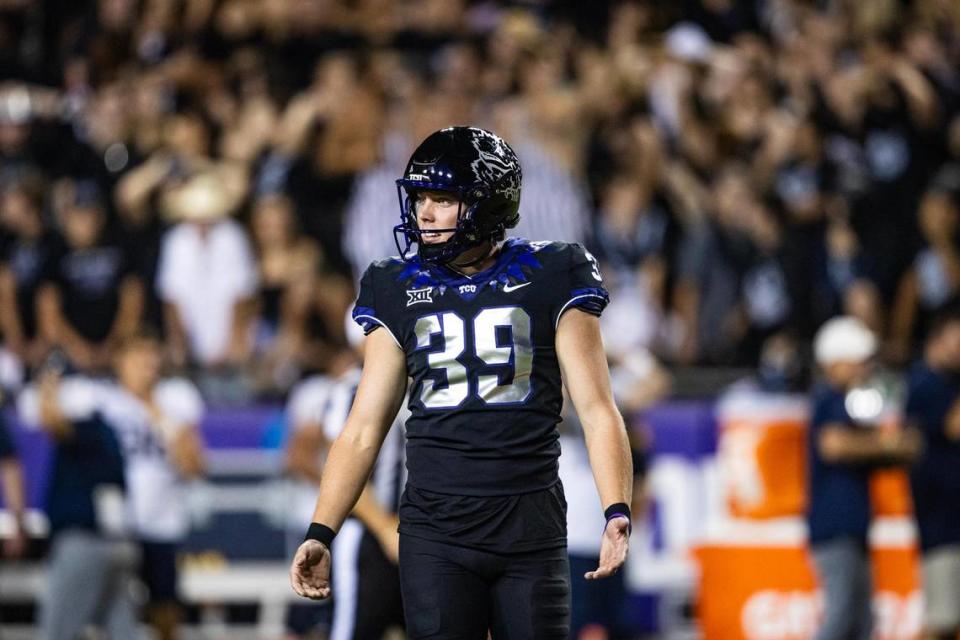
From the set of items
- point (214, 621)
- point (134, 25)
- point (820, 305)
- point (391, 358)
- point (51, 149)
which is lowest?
point (214, 621)

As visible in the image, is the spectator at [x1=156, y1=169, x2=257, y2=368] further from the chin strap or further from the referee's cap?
the chin strap

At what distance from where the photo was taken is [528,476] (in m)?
4.31

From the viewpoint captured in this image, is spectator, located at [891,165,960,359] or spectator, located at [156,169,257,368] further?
spectator, located at [891,165,960,359]

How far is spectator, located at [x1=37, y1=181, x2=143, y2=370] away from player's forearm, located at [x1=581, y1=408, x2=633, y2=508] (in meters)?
7.46

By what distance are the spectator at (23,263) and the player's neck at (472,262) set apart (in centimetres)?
727

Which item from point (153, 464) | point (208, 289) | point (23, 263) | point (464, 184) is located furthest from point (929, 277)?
point (464, 184)

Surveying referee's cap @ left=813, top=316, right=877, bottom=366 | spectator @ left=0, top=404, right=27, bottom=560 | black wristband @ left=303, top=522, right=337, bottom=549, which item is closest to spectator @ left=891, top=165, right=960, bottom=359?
referee's cap @ left=813, top=316, right=877, bottom=366

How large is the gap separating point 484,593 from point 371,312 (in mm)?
832

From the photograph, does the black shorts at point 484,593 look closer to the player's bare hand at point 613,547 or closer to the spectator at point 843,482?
the player's bare hand at point 613,547

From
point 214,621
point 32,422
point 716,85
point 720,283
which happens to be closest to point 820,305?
point 720,283

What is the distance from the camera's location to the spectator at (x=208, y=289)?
1123 cm

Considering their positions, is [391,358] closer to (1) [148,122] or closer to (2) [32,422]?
(2) [32,422]

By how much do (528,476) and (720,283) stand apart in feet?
24.4

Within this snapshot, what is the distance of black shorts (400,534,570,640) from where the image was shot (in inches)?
167
